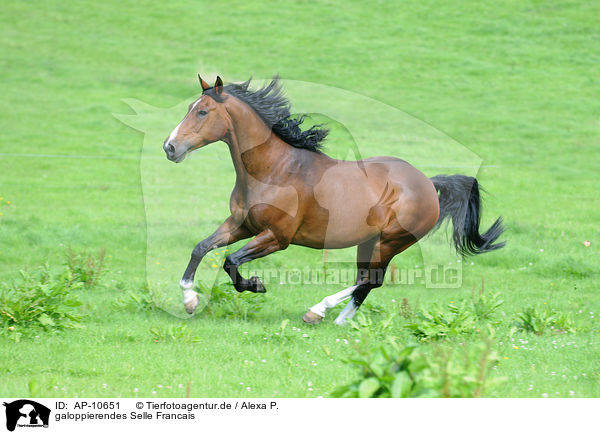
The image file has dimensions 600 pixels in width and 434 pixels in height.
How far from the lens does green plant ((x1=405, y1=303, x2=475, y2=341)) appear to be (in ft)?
20.2

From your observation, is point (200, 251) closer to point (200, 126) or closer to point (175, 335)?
point (175, 335)

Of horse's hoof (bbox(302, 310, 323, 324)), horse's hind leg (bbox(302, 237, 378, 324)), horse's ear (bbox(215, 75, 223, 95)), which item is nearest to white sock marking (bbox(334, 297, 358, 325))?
horse's hind leg (bbox(302, 237, 378, 324))

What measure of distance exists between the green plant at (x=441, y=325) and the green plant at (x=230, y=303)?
1747 millimetres

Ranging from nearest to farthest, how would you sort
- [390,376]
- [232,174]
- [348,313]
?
[390,376] < [348,313] < [232,174]

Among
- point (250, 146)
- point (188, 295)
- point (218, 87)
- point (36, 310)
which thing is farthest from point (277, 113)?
point (36, 310)

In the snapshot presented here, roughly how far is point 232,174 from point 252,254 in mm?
9373

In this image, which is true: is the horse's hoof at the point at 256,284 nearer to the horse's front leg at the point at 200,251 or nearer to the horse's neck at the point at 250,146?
the horse's front leg at the point at 200,251

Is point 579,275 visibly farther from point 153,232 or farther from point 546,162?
point 546,162

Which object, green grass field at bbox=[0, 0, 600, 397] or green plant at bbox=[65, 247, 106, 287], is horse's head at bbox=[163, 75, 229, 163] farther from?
green plant at bbox=[65, 247, 106, 287]

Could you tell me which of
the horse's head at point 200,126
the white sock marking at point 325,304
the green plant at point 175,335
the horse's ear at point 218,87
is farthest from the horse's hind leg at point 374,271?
the horse's ear at point 218,87

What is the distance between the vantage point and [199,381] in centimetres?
490

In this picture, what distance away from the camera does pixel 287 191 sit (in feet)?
20.9

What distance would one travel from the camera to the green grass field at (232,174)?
5.47 metres
